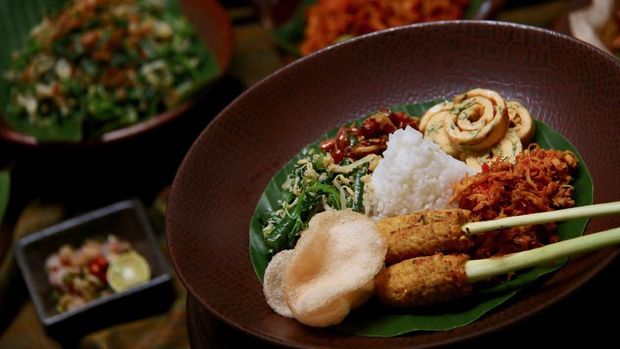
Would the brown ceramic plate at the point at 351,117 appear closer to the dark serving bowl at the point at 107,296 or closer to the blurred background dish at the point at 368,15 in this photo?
the dark serving bowl at the point at 107,296

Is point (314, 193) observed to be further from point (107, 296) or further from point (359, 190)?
point (107, 296)

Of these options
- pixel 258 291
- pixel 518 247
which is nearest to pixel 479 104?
pixel 518 247

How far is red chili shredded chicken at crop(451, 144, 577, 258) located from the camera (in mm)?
2502

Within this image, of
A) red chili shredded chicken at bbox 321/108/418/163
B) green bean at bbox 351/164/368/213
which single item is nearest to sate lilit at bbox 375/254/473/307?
green bean at bbox 351/164/368/213

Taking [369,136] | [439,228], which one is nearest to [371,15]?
[369,136]

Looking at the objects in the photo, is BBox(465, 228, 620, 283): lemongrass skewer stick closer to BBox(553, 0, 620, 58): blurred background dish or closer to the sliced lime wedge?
BBox(553, 0, 620, 58): blurred background dish

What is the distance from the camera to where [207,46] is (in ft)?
17.3

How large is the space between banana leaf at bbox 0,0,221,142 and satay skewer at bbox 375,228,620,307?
2.44 meters

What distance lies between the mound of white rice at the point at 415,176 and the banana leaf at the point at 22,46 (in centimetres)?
201

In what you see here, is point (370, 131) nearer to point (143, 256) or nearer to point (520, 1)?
point (143, 256)

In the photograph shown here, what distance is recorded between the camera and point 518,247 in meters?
2.47

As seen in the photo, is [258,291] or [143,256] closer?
[258,291]

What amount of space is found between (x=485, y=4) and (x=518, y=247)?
2444 mm

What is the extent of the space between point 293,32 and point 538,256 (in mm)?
3296
